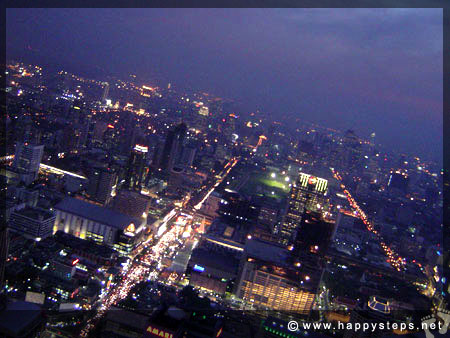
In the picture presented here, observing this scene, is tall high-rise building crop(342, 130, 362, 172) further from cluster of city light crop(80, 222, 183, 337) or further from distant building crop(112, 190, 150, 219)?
distant building crop(112, 190, 150, 219)

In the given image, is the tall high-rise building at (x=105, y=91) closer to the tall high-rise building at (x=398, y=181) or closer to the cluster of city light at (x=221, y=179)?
the cluster of city light at (x=221, y=179)

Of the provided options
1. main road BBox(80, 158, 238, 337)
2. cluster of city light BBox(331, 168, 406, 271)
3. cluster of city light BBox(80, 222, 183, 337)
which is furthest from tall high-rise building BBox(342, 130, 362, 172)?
cluster of city light BBox(80, 222, 183, 337)

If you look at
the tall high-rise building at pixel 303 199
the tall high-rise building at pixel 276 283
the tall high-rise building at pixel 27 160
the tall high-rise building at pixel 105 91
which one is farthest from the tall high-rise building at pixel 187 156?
the tall high-rise building at pixel 276 283

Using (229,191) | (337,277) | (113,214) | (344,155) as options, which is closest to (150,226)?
(113,214)

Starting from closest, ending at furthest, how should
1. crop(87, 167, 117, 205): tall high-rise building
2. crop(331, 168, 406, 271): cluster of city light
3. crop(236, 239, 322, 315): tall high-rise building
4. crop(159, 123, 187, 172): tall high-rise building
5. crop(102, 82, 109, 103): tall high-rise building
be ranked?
1. crop(236, 239, 322, 315): tall high-rise building
2. crop(331, 168, 406, 271): cluster of city light
3. crop(102, 82, 109, 103): tall high-rise building
4. crop(87, 167, 117, 205): tall high-rise building
5. crop(159, 123, 187, 172): tall high-rise building

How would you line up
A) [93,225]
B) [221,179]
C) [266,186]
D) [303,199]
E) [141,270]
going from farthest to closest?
[221,179] → [266,186] → [303,199] → [93,225] → [141,270]

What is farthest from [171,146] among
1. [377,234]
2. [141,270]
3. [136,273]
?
[377,234]

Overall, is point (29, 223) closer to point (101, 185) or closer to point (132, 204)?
point (132, 204)
